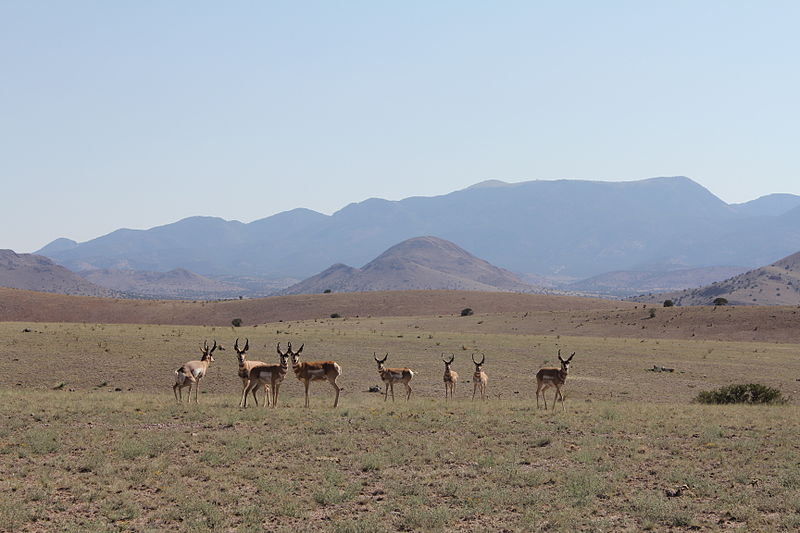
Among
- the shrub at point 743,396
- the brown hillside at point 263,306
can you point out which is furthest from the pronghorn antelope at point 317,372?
the brown hillside at point 263,306

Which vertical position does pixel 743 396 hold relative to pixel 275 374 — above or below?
below

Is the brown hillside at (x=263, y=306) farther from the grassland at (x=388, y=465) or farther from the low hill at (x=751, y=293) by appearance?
the grassland at (x=388, y=465)

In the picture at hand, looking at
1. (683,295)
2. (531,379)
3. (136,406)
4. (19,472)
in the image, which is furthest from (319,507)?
(683,295)

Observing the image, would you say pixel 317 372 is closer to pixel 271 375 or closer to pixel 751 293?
pixel 271 375

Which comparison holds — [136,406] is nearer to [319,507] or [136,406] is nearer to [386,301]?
[319,507]

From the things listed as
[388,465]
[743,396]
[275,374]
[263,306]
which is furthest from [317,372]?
[263,306]

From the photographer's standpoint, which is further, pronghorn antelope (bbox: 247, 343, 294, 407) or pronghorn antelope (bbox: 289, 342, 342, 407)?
pronghorn antelope (bbox: 289, 342, 342, 407)

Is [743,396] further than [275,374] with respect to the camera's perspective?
Yes

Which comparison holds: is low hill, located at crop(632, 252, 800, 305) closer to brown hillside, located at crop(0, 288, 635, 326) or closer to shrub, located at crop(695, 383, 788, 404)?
brown hillside, located at crop(0, 288, 635, 326)

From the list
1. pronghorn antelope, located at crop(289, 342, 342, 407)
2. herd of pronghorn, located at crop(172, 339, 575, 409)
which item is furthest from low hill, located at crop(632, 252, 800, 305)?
pronghorn antelope, located at crop(289, 342, 342, 407)

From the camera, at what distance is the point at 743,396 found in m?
29.0

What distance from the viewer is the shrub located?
28.8 meters

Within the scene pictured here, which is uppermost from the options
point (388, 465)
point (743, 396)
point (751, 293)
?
point (751, 293)

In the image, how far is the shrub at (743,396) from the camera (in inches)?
1134
